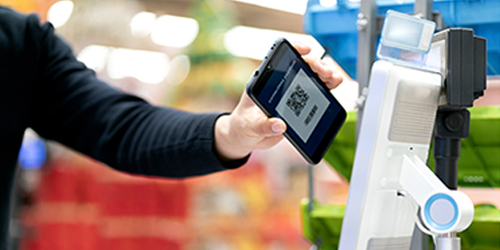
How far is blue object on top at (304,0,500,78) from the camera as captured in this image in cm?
107

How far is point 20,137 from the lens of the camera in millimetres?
1051

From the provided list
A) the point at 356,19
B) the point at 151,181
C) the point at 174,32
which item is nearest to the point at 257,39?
the point at 174,32

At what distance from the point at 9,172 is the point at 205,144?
1.36 ft

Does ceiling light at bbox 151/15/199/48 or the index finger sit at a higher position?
the index finger

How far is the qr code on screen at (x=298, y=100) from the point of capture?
0.75 m

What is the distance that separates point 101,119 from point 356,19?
0.63 metres

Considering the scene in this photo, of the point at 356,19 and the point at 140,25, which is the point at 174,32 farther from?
the point at 356,19

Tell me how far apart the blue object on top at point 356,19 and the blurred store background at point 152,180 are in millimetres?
1514

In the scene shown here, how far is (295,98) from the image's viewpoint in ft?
2.46

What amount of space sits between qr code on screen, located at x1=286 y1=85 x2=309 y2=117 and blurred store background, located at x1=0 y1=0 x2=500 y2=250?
6.61ft

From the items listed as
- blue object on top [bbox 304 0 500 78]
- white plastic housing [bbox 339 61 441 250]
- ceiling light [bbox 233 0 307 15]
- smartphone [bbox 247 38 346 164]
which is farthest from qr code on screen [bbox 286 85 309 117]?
ceiling light [bbox 233 0 307 15]

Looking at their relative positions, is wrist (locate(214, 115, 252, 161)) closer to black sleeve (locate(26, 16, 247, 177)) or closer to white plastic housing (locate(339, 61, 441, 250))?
black sleeve (locate(26, 16, 247, 177))

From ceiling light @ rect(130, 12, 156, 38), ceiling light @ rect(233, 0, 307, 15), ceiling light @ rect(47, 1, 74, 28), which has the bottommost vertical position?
ceiling light @ rect(233, 0, 307, 15)

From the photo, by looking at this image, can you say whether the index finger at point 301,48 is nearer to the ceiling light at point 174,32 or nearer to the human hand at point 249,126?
the human hand at point 249,126
